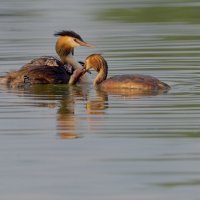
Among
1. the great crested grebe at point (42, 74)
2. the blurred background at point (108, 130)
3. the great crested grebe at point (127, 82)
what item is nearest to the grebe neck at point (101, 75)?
the great crested grebe at point (127, 82)

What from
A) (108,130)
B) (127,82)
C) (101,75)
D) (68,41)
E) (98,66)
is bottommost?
(108,130)

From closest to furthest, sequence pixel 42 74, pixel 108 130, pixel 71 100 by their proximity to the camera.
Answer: pixel 108 130 → pixel 71 100 → pixel 42 74

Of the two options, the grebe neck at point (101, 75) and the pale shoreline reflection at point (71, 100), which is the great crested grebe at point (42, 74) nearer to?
the pale shoreline reflection at point (71, 100)

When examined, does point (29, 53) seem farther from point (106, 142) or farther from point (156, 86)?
point (106, 142)

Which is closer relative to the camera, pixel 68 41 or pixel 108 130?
pixel 108 130

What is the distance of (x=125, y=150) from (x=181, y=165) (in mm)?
792

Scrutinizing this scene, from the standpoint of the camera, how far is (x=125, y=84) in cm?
1384

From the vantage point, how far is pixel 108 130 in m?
10.8

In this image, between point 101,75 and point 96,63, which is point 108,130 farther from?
point 96,63

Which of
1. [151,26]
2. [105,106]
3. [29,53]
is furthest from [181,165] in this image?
[151,26]

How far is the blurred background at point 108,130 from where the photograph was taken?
344 inches

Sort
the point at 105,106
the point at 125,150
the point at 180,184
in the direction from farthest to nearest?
the point at 105,106 < the point at 125,150 < the point at 180,184

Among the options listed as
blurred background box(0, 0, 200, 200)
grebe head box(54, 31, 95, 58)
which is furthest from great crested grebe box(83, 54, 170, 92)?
grebe head box(54, 31, 95, 58)

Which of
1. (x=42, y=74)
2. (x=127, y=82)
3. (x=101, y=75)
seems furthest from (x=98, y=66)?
(x=127, y=82)
